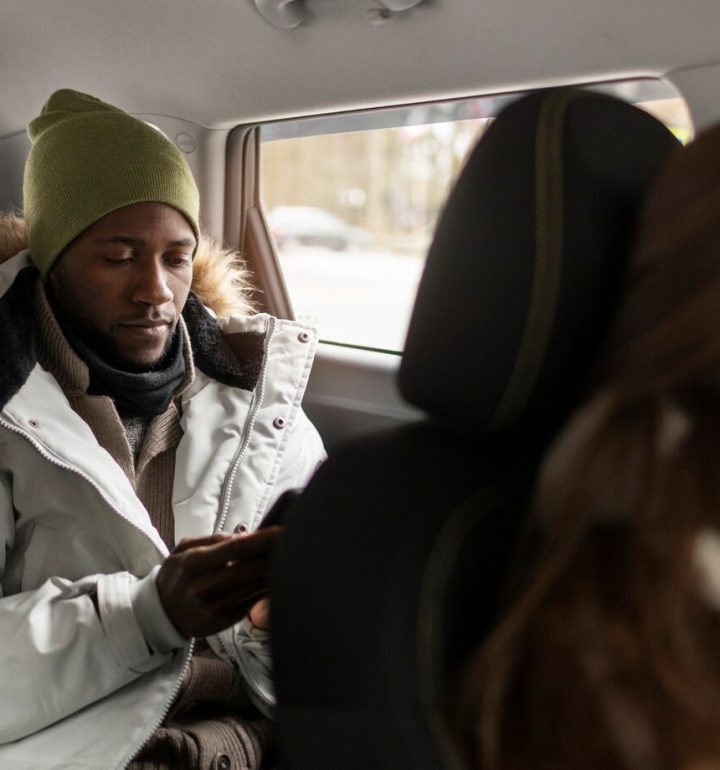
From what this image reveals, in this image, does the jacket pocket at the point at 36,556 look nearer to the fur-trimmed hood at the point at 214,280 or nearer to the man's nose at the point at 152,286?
the man's nose at the point at 152,286

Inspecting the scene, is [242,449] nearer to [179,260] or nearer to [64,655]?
[179,260]

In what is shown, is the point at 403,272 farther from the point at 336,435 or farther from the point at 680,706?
the point at 680,706

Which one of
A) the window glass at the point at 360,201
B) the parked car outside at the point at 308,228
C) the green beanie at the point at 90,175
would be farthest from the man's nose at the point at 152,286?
the parked car outside at the point at 308,228

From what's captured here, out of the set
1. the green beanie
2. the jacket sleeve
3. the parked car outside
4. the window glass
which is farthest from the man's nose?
the parked car outside

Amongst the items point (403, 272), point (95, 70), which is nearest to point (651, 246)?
point (403, 272)

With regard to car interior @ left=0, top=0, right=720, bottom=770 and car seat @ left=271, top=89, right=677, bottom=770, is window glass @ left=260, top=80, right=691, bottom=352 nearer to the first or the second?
car interior @ left=0, top=0, right=720, bottom=770

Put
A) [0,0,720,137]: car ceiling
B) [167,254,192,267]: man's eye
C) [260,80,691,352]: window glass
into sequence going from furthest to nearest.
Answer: [260,80,691,352]: window glass
[167,254,192,267]: man's eye
[0,0,720,137]: car ceiling

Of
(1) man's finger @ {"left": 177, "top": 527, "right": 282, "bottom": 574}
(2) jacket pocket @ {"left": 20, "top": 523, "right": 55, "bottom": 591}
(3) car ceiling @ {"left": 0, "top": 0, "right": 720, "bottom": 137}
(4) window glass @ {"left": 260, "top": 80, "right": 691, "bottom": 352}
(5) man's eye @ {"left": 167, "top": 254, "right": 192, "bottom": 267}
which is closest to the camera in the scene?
(1) man's finger @ {"left": 177, "top": 527, "right": 282, "bottom": 574}

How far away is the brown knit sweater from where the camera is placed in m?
1.22

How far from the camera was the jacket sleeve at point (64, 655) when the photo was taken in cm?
116

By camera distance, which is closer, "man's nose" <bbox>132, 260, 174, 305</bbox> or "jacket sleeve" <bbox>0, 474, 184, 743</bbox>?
"jacket sleeve" <bbox>0, 474, 184, 743</bbox>

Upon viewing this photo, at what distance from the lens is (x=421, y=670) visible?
743 mm

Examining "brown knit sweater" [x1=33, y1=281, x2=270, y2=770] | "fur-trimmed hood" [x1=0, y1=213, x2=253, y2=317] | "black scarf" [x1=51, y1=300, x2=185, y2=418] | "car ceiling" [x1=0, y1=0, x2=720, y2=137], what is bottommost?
"brown knit sweater" [x1=33, y1=281, x2=270, y2=770]

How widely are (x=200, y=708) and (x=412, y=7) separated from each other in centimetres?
116
